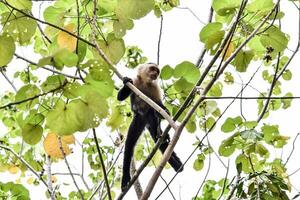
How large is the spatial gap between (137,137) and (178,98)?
1861 millimetres

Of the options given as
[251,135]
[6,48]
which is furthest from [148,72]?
[6,48]

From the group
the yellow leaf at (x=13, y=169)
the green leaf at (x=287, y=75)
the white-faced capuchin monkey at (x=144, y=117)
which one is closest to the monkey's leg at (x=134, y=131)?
→ the white-faced capuchin monkey at (x=144, y=117)

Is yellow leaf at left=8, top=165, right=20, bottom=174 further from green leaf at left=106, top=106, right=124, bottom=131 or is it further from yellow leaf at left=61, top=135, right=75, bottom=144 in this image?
yellow leaf at left=61, top=135, right=75, bottom=144

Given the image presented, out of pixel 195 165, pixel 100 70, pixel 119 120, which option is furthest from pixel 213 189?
pixel 100 70

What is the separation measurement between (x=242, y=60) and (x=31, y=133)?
1.18 metres

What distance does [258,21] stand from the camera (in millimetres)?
2406

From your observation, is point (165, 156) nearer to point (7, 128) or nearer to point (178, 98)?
point (178, 98)

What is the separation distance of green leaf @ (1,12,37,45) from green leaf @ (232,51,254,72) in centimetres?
109

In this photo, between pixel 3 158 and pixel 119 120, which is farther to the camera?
pixel 3 158

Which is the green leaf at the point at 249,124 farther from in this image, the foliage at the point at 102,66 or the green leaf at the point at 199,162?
the green leaf at the point at 199,162

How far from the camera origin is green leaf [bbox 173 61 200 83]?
7.98ft

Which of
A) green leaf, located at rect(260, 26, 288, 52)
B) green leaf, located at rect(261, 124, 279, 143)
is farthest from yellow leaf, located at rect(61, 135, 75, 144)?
green leaf, located at rect(260, 26, 288, 52)

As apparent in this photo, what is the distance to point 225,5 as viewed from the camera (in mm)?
2215

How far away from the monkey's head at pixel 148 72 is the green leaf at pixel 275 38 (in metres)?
3.00
